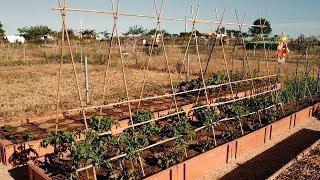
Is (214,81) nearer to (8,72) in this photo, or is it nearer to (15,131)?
(15,131)

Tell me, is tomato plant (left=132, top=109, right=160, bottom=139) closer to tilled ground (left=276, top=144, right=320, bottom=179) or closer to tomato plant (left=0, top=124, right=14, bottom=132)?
tilled ground (left=276, top=144, right=320, bottom=179)

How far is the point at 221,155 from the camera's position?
6.51 meters

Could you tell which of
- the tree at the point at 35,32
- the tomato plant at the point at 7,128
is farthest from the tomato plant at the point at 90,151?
the tree at the point at 35,32

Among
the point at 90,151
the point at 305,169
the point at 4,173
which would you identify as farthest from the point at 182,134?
the point at 4,173

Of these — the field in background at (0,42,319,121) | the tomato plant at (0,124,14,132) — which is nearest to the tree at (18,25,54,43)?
the field in background at (0,42,319,121)

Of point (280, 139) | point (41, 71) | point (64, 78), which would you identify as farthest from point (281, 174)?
point (41, 71)

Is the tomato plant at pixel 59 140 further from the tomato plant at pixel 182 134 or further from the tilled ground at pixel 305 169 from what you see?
the tilled ground at pixel 305 169

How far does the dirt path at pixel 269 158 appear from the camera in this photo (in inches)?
245

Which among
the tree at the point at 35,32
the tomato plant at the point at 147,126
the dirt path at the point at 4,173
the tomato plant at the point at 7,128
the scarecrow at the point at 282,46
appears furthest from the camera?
the tree at the point at 35,32

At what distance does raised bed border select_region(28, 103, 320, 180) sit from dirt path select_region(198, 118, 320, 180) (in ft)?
0.37

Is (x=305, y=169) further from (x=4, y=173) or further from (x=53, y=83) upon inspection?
(x=53, y=83)

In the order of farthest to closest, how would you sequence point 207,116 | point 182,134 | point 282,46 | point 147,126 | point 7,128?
1. point 282,46
2. point 207,116
3. point 7,128
4. point 147,126
5. point 182,134

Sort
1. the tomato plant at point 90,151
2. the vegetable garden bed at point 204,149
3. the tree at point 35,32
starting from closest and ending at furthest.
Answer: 1. the tomato plant at point 90,151
2. the vegetable garden bed at point 204,149
3. the tree at point 35,32

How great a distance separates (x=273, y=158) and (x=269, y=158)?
0.09m
